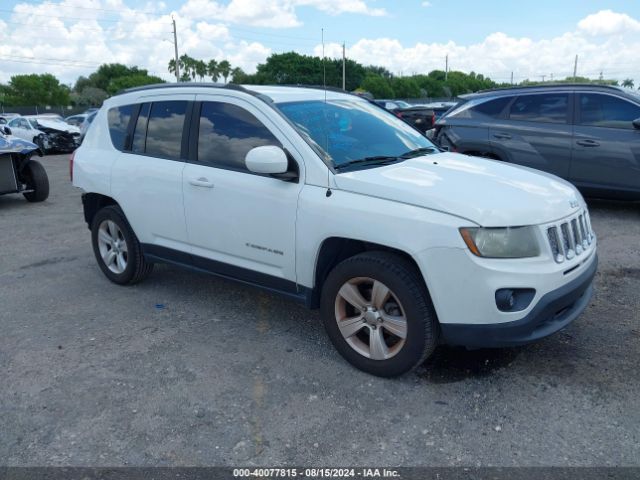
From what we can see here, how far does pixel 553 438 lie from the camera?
2875mm

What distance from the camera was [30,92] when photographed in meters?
85.3

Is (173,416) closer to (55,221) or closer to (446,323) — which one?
(446,323)

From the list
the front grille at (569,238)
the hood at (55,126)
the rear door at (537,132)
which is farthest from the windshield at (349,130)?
the hood at (55,126)

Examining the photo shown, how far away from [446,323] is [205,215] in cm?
199

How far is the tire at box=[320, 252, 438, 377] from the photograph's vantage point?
320 centimetres

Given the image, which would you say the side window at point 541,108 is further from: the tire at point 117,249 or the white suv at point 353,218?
the tire at point 117,249

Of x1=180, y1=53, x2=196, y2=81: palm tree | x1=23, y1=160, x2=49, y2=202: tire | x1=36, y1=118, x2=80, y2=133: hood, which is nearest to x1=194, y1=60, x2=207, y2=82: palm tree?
x1=180, y1=53, x2=196, y2=81: palm tree

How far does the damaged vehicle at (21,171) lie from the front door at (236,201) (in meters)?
6.60

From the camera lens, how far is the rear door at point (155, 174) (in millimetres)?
4430

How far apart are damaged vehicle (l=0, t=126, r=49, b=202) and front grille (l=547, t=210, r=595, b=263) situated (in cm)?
895

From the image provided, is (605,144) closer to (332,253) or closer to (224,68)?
(332,253)

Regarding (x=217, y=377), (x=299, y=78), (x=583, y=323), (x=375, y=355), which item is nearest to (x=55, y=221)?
(x=217, y=377)

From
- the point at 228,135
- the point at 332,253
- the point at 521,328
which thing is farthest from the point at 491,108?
the point at 521,328

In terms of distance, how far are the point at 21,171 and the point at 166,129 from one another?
661 centimetres
